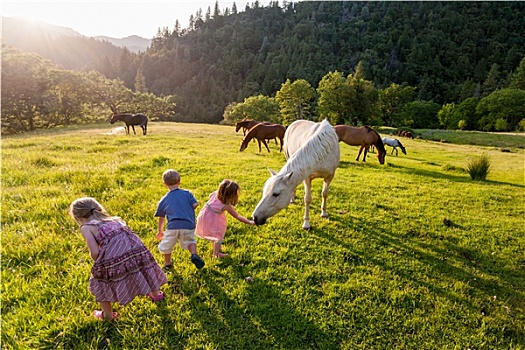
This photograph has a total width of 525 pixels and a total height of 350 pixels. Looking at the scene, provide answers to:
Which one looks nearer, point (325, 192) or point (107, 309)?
point (107, 309)

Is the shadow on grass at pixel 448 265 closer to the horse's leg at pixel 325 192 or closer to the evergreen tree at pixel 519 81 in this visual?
the horse's leg at pixel 325 192

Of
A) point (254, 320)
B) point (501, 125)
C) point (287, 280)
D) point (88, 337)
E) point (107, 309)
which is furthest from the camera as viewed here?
point (501, 125)

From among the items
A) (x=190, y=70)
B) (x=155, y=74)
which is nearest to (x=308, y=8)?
(x=190, y=70)

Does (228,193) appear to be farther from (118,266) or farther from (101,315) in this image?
(101,315)

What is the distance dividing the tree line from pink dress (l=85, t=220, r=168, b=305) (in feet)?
181

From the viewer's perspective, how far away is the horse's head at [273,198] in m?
4.24

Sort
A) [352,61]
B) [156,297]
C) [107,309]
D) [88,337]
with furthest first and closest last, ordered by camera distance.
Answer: [352,61], [156,297], [107,309], [88,337]

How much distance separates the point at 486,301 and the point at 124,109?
59.8 m

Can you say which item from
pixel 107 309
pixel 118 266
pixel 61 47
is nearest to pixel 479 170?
pixel 118 266

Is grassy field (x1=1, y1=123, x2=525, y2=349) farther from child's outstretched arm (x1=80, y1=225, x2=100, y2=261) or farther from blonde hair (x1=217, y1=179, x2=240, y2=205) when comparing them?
blonde hair (x1=217, y1=179, x2=240, y2=205)

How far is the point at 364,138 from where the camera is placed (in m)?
15.1

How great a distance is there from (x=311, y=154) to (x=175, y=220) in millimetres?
2796

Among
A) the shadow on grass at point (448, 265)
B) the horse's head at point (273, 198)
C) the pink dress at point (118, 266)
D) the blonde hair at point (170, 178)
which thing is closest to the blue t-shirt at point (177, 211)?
the blonde hair at point (170, 178)

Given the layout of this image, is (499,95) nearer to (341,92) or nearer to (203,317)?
(341,92)
